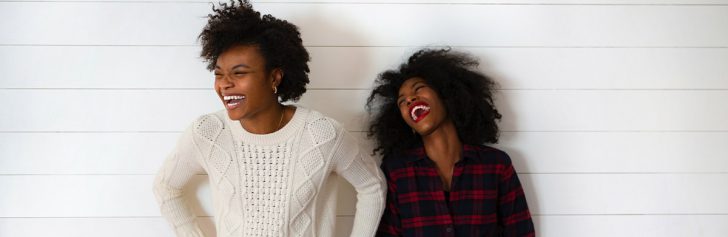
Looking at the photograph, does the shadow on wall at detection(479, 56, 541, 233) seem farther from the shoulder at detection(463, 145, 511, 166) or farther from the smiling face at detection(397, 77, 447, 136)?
the smiling face at detection(397, 77, 447, 136)

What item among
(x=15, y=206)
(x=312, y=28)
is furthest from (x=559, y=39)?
(x=15, y=206)

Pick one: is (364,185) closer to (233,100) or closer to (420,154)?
(420,154)

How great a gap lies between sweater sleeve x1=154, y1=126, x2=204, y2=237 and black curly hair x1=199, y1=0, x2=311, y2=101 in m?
0.21

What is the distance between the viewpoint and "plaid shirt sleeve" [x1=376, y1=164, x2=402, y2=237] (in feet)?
4.01

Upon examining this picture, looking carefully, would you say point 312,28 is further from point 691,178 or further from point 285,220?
point 691,178

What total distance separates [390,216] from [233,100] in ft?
1.44

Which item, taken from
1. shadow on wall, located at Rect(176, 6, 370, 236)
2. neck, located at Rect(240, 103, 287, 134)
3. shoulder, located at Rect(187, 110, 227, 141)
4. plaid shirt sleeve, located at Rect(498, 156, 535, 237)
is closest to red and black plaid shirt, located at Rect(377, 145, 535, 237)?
plaid shirt sleeve, located at Rect(498, 156, 535, 237)

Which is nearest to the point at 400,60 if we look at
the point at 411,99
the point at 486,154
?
the point at 411,99

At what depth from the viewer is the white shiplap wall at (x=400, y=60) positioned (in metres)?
1.29

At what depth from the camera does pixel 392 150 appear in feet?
4.14

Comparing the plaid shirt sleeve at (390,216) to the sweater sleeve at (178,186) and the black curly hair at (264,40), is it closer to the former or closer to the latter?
the black curly hair at (264,40)

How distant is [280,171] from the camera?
3.67 ft

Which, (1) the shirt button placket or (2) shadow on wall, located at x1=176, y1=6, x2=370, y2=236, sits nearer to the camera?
(1) the shirt button placket

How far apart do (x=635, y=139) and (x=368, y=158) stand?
0.67 metres
